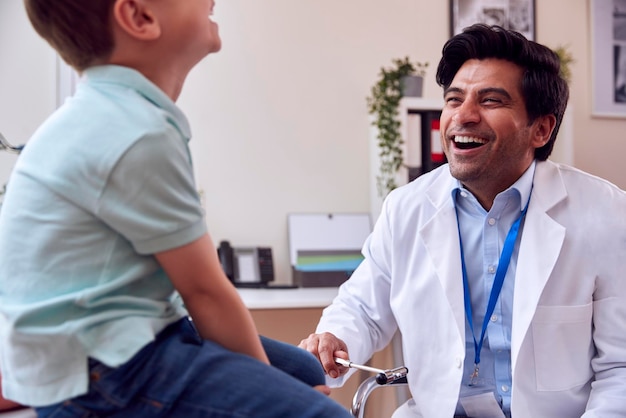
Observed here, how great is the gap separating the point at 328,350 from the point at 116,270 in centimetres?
84

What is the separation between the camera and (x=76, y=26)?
0.71 metres

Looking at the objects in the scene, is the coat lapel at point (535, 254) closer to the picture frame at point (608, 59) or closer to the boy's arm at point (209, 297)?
the boy's arm at point (209, 297)

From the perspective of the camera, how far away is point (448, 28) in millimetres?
3465

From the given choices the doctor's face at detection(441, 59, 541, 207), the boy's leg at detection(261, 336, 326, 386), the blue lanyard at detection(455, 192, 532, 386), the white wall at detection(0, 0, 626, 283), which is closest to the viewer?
the boy's leg at detection(261, 336, 326, 386)

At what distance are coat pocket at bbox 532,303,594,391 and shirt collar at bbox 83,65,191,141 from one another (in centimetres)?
105

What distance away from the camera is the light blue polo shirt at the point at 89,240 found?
66cm

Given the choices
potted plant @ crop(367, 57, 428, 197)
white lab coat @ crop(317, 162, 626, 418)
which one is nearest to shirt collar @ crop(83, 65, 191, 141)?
white lab coat @ crop(317, 162, 626, 418)

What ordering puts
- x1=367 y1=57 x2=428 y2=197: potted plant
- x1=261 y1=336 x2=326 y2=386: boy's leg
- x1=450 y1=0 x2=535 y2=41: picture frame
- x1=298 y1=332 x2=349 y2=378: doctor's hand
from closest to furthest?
1. x1=261 y1=336 x2=326 y2=386: boy's leg
2. x1=298 y1=332 x2=349 y2=378: doctor's hand
3. x1=367 y1=57 x2=428 y2=197: potted plant
4. x1=450 y1=0 x2=535 y2=41: picture frame

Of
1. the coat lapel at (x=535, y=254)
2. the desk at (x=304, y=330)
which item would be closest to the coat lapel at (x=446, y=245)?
the coat lapel at (x=535, y=254)

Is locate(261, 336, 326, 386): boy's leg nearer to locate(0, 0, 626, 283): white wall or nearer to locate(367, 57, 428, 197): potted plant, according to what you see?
locate(367, 57, 428, 197): potted plant

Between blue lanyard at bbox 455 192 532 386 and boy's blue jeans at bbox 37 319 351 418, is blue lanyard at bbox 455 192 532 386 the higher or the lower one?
the lower one

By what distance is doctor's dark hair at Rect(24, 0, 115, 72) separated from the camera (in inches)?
27.7

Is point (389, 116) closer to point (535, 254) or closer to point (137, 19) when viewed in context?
point (535, 254)

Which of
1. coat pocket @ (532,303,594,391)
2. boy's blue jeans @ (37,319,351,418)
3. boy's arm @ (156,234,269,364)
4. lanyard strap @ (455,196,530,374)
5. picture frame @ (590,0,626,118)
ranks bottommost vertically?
coat pocket @ (532,303,594,391)
